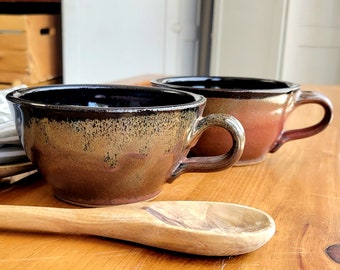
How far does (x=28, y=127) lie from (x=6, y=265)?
11 centimetres

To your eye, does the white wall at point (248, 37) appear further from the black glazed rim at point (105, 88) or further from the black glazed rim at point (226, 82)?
the black glazed rim at point (105, 88)

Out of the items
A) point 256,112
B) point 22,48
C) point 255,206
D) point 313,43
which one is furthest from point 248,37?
point 255,206

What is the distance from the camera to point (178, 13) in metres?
2.47

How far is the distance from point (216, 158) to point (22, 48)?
159 cm

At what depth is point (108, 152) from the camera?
35 cm

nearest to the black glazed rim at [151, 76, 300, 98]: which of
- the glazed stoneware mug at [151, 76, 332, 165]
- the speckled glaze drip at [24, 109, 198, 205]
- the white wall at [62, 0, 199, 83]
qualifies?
the glazed stoneware mug at [151, 76, 332, 165]

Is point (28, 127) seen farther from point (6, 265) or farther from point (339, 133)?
point (339, 133)

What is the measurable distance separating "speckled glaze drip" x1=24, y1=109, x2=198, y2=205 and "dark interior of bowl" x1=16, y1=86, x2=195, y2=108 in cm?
7

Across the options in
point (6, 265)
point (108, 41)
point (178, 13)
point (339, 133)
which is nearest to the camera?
point (6, 265)

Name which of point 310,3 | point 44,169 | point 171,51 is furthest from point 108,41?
point 44,169

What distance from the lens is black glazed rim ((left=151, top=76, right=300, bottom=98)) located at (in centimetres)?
48

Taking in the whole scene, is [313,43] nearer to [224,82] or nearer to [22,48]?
[22,48]

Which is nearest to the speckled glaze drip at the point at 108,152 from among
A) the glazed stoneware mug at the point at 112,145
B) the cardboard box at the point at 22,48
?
the glazed stoneware mug at the point at 112,145

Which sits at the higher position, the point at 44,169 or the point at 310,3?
the point at 310,3
